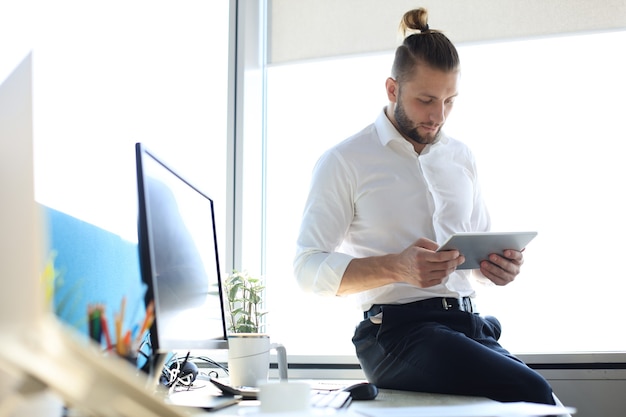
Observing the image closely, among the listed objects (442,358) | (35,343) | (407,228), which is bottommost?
(35,343)

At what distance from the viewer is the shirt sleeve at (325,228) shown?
2164 mm

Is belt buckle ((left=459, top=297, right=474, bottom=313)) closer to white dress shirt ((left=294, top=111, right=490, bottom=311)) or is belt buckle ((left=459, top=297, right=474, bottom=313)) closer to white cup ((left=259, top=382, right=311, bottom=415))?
white dress shirt ((left=294, top=111, right=490, bottom=311))

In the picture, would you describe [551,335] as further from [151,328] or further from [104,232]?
[151,328]

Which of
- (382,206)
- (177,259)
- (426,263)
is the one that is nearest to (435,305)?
(426,263)

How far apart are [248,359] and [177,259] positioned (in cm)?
55

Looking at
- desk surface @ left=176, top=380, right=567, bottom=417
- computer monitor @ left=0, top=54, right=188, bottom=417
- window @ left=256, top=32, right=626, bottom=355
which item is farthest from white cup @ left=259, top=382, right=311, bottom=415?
window @ left=256, top=32, right=626, bottom=355

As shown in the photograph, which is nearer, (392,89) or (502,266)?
(502,266)

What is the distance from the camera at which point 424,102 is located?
237 cm

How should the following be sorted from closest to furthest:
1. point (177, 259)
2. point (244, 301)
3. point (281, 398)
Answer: point (281, 398), point (177, 259), point (244, 301)

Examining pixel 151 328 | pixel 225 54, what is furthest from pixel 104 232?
pixel 225 54

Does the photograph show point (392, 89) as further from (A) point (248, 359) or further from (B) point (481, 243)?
(A) point (248, 359)

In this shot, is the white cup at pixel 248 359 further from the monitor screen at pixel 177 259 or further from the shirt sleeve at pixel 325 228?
the shirt sleeve at pixel 325 228

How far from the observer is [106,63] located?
2.55 meters

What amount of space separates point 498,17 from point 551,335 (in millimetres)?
1320
